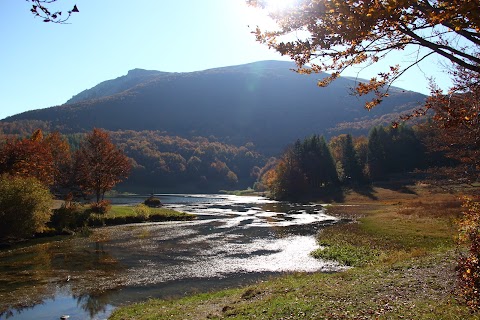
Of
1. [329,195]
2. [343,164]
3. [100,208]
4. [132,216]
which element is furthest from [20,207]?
[343,164]

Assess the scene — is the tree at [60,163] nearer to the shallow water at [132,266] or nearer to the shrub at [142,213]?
the shrub at [142,213]

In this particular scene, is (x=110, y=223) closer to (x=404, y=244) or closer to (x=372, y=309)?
(x=404, y=244)

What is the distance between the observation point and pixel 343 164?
131375 mm

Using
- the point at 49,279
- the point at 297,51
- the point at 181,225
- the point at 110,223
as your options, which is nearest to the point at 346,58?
the point at 297,51

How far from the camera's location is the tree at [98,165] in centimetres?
6756

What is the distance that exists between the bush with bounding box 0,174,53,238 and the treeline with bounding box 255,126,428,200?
89.4 m

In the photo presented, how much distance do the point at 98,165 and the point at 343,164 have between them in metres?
89.5

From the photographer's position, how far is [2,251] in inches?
1383

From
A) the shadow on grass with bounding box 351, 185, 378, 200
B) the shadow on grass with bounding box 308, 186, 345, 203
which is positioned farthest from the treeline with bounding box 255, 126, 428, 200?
the shadow on grass with bounding box 351, 185, 378, 200

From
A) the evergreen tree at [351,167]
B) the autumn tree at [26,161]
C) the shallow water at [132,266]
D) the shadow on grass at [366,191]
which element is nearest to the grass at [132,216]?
the shallow water at [132,266]

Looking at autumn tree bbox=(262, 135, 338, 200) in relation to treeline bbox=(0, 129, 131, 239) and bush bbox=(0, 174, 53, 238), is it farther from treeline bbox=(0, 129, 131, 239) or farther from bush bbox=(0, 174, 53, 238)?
bush bbox=(0, 174, 53, 238)

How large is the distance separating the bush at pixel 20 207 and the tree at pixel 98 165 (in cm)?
2601

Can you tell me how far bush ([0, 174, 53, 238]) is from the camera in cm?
3738

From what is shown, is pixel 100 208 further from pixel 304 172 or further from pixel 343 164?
pixel 343 164
